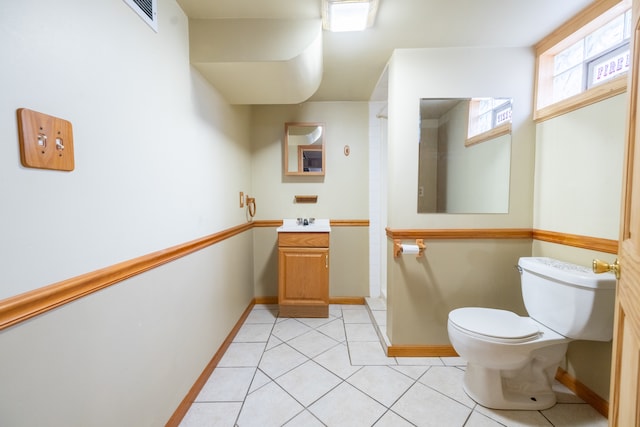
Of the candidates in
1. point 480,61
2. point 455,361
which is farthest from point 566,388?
point 480,61

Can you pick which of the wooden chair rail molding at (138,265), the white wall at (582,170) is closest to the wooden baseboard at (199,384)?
the wooden chair rail molding at (138,265)

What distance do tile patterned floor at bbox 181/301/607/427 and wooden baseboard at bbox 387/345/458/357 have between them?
33 millimetres

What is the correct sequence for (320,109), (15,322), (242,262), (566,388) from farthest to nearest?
1. (320,109)
2. (242,262)
3. (566,388)
4. (15,322)

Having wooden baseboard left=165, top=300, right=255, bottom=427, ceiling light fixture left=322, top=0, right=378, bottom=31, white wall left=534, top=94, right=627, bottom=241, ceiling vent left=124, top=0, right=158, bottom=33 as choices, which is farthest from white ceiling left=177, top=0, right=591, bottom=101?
wooden baseboard left=165, top=300, right=255, bottom=427

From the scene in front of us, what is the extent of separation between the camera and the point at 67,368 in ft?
2.34

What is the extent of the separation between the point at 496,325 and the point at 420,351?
2.01 feet

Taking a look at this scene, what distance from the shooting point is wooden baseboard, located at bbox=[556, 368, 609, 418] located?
1.30m

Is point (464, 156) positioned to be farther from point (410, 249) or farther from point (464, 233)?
point (410, 249)

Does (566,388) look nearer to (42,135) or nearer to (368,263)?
(368,263)

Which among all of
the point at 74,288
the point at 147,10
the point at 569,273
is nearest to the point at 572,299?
the point at 569,273

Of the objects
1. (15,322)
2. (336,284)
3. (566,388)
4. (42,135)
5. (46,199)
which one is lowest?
(566,388)

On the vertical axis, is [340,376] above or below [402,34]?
below

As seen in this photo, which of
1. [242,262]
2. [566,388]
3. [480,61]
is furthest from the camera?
[242,262]

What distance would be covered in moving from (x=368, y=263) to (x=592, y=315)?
1.72 meters
